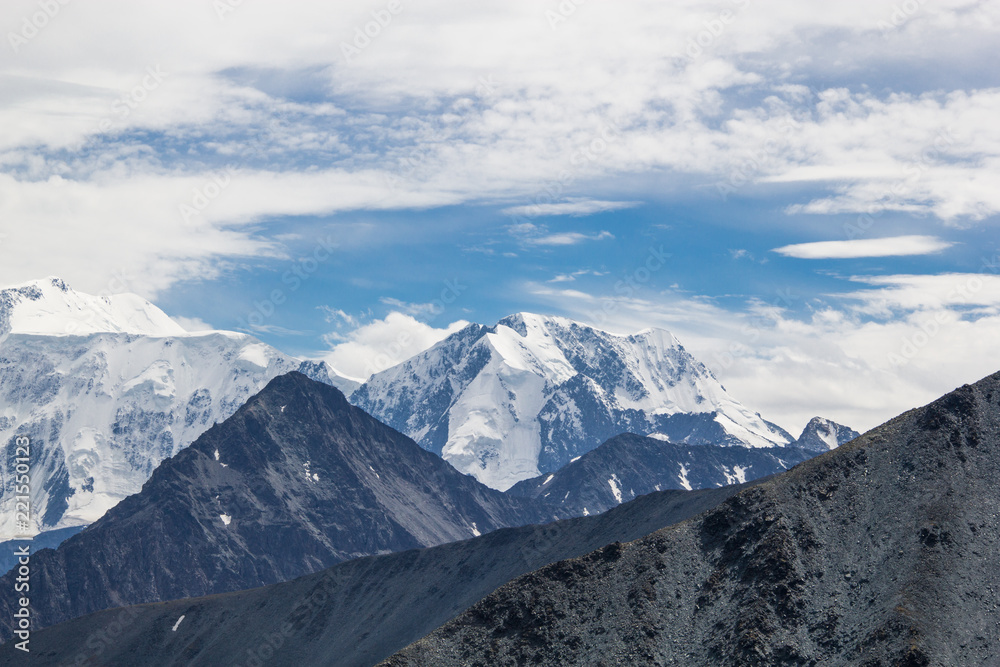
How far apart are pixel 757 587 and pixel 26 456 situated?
101m

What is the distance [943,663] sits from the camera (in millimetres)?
142500

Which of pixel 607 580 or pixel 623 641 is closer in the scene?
pixel 623 641

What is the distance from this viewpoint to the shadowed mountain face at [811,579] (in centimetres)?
15338

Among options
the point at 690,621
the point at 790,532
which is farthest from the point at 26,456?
the point at 790,532

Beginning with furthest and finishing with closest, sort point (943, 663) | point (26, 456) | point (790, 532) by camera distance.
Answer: point (790, 532)
point (26, 456)
point (943, 663)

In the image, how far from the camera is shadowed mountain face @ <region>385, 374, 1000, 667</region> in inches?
6038

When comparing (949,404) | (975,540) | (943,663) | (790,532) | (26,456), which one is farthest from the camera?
(949,404)

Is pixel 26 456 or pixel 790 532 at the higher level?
pixel 26 456

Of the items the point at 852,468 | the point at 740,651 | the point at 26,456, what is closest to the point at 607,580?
the point at 740,651

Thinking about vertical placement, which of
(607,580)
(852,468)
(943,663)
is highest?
(852,468)

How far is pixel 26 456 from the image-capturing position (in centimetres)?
15438

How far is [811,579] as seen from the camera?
167125 mm

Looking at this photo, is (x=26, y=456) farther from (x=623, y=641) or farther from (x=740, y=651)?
(x=740, y=651)

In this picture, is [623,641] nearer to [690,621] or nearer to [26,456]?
[690,621]
